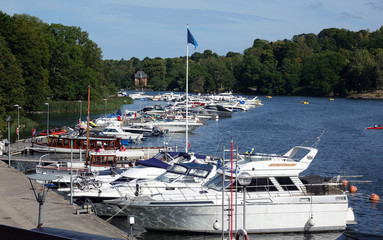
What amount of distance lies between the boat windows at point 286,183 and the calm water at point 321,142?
2291 mm

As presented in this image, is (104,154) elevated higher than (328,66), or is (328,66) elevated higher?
(328,66)

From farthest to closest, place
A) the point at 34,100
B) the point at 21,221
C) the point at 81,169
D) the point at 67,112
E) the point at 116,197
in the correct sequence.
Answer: the point at 67,112 → the point at 34,100 → the point at 81,169 → the point at 116,197 → the point at 21,221

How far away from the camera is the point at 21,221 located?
20625 mm

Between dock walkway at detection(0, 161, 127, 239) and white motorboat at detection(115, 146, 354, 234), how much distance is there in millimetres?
3609

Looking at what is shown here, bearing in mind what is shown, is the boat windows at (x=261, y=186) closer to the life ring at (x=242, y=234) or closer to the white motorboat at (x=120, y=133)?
the life ring at (x=242, y=234)

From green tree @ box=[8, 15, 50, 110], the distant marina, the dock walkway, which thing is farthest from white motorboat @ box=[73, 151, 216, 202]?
green tree @ box=[8, 15, 50, 110]

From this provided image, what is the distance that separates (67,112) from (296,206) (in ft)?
269

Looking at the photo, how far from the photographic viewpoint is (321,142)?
216 feet

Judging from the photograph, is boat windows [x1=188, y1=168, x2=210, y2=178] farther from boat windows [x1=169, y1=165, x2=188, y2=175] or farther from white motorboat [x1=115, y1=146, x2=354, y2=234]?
white motorboat [x1=115, y1=146, x2=354, y2=234]

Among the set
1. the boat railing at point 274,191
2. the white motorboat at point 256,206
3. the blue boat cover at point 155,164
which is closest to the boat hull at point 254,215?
the white motorboat at point 256,206

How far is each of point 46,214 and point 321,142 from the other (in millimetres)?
49169

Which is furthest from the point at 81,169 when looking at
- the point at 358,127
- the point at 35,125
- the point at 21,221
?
the point at 358,127

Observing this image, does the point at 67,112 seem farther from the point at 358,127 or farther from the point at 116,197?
the point at 116,197

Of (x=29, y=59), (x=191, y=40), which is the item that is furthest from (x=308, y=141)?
(x=29, y=59)
